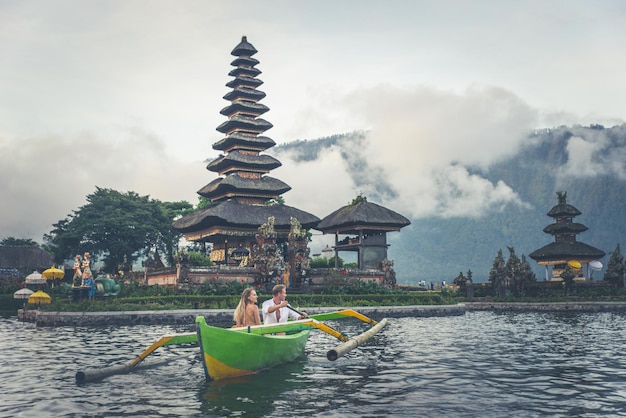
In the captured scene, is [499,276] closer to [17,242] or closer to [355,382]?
[355,382]

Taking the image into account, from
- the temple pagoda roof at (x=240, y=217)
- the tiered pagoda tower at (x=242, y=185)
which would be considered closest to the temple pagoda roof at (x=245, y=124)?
the tiered pagoda tower at (x=242, y=185)

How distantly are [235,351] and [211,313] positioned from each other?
794 inches

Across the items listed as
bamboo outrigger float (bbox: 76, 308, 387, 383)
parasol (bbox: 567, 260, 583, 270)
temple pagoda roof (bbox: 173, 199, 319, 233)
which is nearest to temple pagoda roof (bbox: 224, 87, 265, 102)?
temple pagoda roof (bbox: 173, 199, 319, 233)

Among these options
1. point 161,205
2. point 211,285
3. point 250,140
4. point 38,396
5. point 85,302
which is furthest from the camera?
point 161,205

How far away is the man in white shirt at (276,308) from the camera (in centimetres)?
1636

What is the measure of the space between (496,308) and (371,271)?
10700mm

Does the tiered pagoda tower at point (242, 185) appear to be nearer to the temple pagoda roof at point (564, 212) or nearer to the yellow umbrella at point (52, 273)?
the yellow umbrella at point (52, 273)

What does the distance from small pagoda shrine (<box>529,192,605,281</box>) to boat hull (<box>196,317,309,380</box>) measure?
54.3 metres

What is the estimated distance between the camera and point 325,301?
3947 cm

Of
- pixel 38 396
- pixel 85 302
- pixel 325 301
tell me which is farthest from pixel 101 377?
pixel 325 301

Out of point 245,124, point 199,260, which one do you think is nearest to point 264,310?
point 245,124

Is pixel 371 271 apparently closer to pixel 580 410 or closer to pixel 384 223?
pixel 384 223

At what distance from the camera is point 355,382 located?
14000 millimetres

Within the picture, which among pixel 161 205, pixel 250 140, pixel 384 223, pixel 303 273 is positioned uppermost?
pixel 250 140
